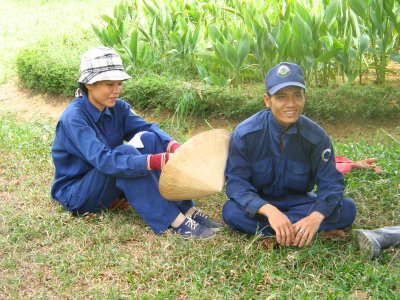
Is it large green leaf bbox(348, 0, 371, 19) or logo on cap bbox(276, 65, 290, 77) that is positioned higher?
logo on cap bbox(276, 65, 290, 77)

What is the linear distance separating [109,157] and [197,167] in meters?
0.49

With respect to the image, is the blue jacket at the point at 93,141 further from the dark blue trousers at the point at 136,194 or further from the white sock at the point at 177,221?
the white sock at the point at 177,221

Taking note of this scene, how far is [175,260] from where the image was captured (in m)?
3.21

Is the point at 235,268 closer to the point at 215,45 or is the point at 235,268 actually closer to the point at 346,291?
the point at 346,291

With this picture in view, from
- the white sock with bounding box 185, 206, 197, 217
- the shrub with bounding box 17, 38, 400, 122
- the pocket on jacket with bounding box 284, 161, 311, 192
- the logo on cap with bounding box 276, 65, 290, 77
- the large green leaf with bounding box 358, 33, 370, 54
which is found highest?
the logo on cap with bounding box 276, 65, 290, 77

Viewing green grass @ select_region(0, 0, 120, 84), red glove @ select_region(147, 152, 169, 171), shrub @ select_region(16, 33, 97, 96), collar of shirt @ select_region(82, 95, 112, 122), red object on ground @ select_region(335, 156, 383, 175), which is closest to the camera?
red glove @ select_region(147, 152, 169, 171)

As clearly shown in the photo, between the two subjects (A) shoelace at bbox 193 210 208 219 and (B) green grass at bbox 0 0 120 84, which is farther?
(B) green grass at bbox 0 0 120 84

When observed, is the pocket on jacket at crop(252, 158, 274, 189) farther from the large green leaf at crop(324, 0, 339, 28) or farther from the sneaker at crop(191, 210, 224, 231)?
the large green leaf at crop(324, 0, 339, 28)

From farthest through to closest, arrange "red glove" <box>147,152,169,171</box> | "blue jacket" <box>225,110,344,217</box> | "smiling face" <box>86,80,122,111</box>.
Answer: "smiling face" <box>86,80,122,111</box>, "red glove" <box>147,152,169,171</box>, "blue jacket" <box>225,110,344,217</box>

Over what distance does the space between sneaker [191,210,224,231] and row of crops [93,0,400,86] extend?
1967 millimetres

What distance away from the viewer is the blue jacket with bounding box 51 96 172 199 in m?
3.47

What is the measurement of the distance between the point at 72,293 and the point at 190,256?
623 millimetres

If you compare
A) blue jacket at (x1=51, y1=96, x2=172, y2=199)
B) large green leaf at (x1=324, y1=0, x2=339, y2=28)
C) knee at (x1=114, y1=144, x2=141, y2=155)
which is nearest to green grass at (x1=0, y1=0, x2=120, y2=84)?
large green leaf at (x1=324, y1=0, x2=339, y2=28)

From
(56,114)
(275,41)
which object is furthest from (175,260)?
(56,114)
